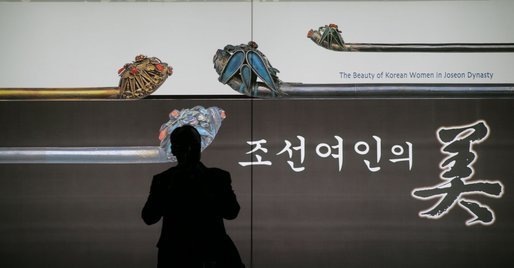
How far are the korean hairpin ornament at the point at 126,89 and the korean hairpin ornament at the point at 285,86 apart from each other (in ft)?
1.24

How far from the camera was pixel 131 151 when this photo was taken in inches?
154

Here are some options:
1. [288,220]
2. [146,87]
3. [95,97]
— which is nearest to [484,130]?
[288,220]

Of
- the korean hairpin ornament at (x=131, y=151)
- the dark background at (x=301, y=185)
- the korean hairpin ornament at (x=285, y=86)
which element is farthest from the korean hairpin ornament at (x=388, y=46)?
the korean hairpin ornament at (x=131, y=151)

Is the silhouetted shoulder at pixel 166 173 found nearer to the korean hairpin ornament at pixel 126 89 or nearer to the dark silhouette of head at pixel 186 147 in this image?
the dark silhouette of head at pixel 186 147

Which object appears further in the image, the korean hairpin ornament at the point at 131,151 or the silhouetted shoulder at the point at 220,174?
the korean hairpin ornament at the point at 131,151

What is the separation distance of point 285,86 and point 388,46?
0.69m

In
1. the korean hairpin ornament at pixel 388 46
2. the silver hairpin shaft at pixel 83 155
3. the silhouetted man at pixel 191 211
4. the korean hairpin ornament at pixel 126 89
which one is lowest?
the silhouetted man at pixel 191 211

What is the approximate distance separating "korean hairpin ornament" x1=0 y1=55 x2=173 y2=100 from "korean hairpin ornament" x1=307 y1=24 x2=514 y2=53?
3.29 ft

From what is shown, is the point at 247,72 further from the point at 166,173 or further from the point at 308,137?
the point at 166,173

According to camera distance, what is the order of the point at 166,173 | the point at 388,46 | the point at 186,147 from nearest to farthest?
the point at 186,147 < the point at 166,173 < the point at 388,46

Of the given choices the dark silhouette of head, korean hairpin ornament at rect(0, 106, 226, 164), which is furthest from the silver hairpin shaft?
the dark silhouette of head

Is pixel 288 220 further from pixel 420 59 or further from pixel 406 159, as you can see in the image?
pixel 420 59

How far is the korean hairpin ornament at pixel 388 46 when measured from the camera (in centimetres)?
390

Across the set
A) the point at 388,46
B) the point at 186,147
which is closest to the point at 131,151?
the point at 186,147
